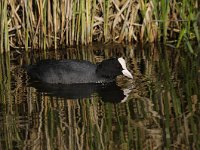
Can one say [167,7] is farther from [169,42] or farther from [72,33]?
[72,33]

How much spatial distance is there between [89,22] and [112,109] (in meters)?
2.69

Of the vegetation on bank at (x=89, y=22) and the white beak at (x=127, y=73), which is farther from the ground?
the vegetation on bank at (x=89, y=22)

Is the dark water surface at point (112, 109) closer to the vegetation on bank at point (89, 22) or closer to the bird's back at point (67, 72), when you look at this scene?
the bird's back at point (67, 72)

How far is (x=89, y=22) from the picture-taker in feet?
28.0

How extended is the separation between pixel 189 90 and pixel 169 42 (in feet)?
7.53

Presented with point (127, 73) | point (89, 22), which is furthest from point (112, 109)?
point (89, 22)

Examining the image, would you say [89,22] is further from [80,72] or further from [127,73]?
[127,73]

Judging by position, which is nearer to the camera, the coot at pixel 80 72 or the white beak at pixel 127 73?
the white beak at pixel 127 73

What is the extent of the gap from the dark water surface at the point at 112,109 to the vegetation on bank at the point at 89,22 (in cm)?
54

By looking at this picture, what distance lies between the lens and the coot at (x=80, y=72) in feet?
23.4

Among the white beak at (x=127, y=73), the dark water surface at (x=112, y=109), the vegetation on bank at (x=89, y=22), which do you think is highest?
the vegetation on bank at (x=89, y=22)

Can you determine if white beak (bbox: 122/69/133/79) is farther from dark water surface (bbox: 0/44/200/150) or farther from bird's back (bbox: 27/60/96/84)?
bird's back (bbox: 27/60/96/84)

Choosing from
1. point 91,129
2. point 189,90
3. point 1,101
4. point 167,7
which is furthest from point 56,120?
point 167,7

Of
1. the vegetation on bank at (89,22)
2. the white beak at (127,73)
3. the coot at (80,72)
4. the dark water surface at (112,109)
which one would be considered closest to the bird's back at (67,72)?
the coot at (80,72)
